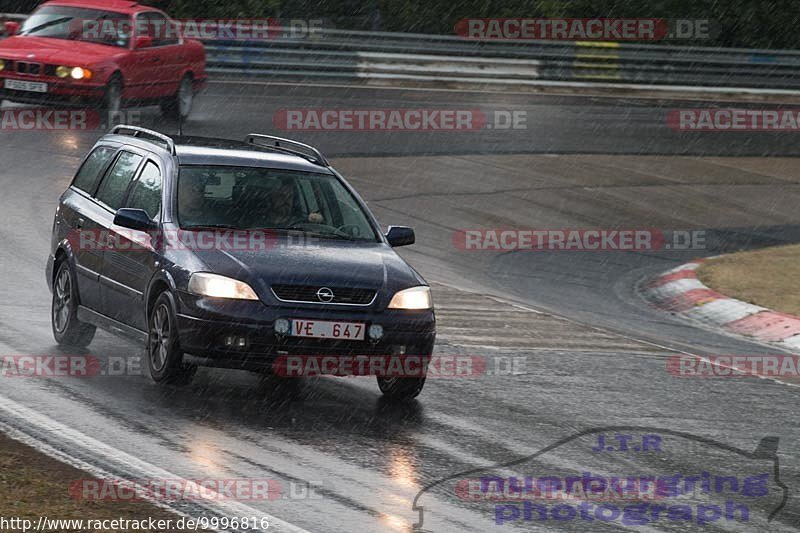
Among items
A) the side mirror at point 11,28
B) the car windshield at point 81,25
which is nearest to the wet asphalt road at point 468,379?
the car windshield at point 81,25

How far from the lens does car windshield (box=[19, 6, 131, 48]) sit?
71.2 ft

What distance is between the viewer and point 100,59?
20812 millimetres

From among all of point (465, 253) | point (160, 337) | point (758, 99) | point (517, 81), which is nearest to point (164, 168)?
point (160, 337)

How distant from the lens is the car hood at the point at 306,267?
8789 mm

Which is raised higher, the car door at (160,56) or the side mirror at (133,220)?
the car door at (160,56)

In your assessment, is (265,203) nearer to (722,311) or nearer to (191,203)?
(191,203)

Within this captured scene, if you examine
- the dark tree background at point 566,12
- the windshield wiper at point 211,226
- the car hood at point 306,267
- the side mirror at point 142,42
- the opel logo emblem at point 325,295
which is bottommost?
the opel logo emblem at point 325,295

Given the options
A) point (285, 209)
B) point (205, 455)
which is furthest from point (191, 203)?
point (205, 455)

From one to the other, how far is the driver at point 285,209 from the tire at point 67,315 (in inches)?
66.9

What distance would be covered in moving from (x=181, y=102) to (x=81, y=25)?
219 centimetres

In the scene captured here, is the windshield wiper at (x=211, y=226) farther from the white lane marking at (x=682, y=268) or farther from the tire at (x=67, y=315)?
the white lane marking at (x=682, y=268)

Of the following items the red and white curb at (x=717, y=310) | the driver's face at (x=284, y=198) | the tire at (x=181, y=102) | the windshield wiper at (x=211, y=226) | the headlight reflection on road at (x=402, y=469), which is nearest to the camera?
the headlight reflection on road at (x=402, y=469)

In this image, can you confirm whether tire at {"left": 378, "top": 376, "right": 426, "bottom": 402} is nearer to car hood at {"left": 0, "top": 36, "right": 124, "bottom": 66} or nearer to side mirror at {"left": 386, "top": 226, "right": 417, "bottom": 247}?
side mirror at {"left": 386, "top": 226, "right": 417, "bottom": 247}

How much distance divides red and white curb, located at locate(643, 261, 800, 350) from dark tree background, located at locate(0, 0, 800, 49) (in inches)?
967
